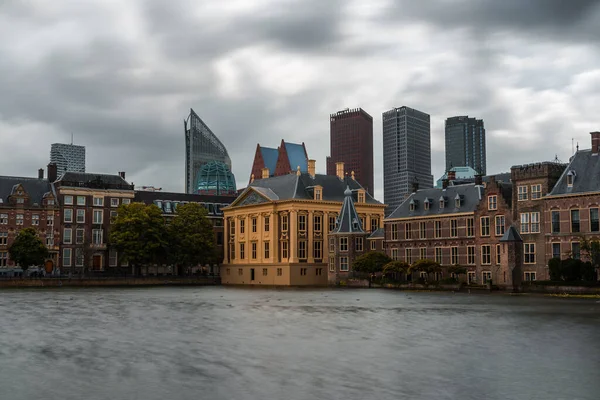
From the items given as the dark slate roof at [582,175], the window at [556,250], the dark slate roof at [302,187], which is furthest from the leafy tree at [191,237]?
the dark slate roof at [582,175]

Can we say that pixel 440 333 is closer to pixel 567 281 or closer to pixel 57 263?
pixel 567 281

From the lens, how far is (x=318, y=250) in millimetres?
125938

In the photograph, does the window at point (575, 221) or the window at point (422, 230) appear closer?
the window at point (575, 221)

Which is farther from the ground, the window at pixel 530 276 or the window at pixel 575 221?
the window at pixel 575 221

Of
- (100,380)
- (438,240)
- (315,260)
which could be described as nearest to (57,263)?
(315,260)

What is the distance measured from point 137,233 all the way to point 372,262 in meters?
40.1

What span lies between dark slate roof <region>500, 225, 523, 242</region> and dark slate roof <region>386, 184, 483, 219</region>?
12.8 m

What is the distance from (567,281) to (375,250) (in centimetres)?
4000

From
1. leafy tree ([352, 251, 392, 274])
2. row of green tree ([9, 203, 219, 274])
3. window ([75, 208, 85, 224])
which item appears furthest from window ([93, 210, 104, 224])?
leafy tree ([352, 251, 392, 274])

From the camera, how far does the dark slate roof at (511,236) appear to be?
8538cm

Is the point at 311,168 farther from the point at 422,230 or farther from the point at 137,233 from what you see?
the point at 422,230

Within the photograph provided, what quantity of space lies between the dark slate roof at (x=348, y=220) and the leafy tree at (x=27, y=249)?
4413 cm

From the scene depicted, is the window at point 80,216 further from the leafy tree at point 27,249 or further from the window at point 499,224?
the window at point 499,224

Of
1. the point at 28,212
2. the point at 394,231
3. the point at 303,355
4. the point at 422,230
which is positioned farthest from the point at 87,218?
the point at 303,355
